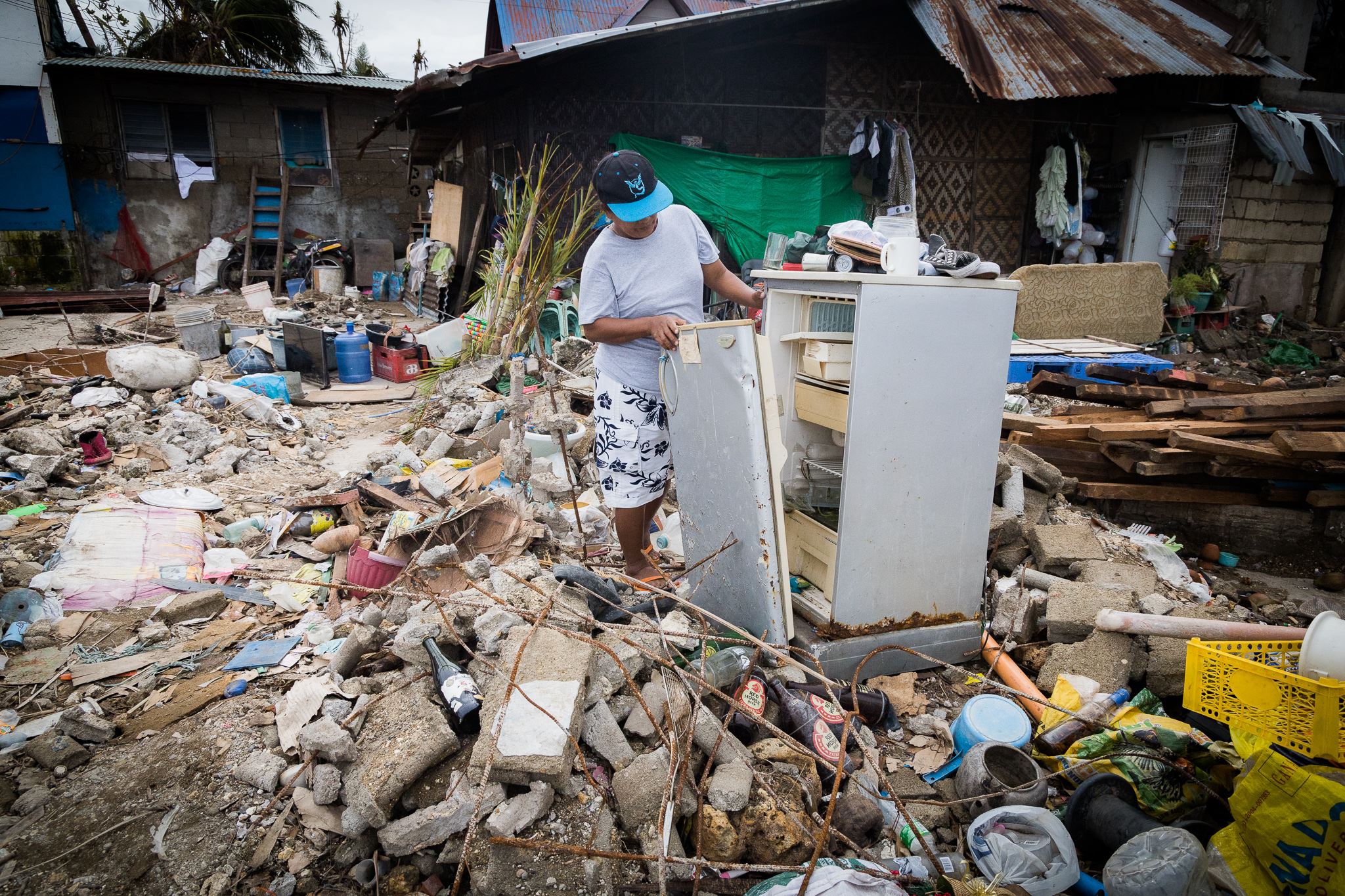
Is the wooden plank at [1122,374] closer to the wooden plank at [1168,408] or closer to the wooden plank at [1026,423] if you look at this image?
the wooden plank at [1168,408]

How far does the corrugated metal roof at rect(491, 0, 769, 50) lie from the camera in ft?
36.0

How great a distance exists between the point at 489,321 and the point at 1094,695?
623 cm

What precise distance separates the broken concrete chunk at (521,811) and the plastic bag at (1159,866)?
1.41 m

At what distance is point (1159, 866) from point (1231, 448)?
2.97 metres

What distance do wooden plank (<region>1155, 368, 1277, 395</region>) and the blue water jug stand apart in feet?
25.2

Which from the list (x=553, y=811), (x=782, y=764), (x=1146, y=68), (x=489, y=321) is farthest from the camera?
(x=1146, y=68)

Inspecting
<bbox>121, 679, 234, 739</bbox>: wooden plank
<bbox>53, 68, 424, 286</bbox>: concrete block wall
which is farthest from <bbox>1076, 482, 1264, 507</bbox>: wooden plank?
<bbox>53, 68, 424, 286</bbox>: concrete block wall

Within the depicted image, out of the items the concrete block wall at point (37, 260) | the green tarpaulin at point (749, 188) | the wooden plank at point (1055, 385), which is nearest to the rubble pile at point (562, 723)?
the wooden plank at point (1055, 385)

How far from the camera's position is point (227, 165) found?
15.2 m

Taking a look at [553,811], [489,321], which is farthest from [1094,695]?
[489,321]

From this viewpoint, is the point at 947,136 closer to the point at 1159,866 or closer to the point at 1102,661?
the point at 1102,661

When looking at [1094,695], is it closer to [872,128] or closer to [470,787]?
[470,787]

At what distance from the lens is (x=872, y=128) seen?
835 cm

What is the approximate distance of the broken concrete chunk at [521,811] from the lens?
1.91m
